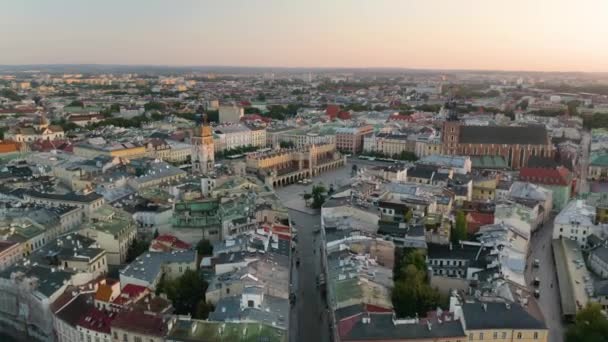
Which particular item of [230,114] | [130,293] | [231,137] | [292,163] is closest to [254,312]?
[130,293]

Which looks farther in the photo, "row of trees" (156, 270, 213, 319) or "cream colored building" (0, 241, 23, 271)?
"cream colored building" (0, 241, 23, 271)

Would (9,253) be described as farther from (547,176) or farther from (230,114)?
(230,114)

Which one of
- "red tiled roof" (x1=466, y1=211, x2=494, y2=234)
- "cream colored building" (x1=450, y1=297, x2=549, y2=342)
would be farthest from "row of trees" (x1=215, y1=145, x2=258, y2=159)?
"cream colored building" (x1=450, y1=297, x2=549, y2=342)

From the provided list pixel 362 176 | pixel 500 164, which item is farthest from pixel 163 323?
pixel 500 164

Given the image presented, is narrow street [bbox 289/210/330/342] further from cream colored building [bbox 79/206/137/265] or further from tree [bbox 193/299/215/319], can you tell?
cream colored building [bbox 79/206/137/265]

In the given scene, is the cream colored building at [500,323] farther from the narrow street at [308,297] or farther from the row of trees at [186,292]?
the row of trees at [186,292]
